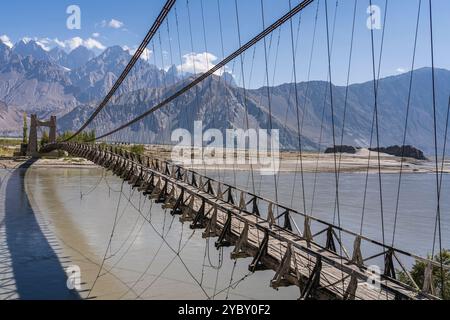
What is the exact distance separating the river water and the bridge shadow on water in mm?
42

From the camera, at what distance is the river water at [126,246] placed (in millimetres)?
20453

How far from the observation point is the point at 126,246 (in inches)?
1106

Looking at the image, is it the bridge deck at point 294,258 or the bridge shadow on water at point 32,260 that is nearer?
the bridge deck at point 294,258

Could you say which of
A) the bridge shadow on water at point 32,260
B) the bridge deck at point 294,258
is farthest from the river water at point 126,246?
the bridge deck at point 294,258

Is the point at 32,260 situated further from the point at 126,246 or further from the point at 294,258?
the point at 294,258

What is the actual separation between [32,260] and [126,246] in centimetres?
542

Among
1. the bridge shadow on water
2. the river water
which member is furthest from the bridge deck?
the bridge shadow on water

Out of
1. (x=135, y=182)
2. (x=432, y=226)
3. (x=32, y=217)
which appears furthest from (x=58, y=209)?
(x=432, y=226)

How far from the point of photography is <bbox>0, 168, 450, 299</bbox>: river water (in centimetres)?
2045

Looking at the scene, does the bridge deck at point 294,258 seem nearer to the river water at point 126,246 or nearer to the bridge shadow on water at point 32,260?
the river water at point 126,246

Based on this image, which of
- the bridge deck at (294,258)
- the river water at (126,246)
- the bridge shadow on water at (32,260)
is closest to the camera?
the bridge deck at (294,258)

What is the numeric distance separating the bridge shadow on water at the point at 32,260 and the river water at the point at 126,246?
42 millimetres

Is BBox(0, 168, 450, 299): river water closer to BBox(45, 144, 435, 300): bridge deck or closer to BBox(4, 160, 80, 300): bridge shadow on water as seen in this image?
BBox(4, 160, 80, 300): bridge shadow on water

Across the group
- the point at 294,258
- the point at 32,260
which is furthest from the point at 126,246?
the point at 294,258
